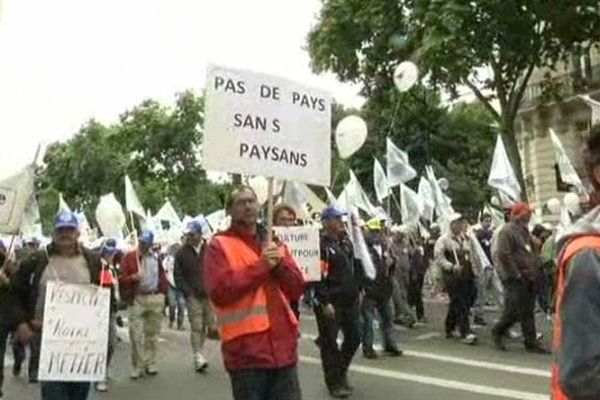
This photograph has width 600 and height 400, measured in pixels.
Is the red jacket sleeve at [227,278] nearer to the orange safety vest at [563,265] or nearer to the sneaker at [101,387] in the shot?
the orange safety vest at [563,265]

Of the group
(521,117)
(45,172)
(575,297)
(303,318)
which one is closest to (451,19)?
(303,318)

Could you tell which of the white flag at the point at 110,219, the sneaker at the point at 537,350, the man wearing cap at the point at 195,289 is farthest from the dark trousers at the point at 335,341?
the white flag at the point at 110,219

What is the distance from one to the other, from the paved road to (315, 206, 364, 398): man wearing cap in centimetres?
24

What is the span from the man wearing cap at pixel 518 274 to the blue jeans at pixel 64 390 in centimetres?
683

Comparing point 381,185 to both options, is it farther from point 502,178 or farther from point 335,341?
point 335,341

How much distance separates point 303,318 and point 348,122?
5267mm

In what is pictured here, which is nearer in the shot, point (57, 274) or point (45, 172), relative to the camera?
point (57, 274)

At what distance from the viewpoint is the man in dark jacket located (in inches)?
470

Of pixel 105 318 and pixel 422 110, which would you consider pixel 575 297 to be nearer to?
pixel 105 318

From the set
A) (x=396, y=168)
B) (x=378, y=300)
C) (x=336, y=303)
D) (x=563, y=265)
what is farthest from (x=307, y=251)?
(x=396, y=168)

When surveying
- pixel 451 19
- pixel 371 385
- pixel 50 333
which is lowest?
pixel 371 385

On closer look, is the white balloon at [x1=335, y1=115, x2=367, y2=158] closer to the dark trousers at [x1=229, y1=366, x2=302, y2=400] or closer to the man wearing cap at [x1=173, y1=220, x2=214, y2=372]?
the man wearing cap at [x1=173, y1=220, x2=214, y2=372]

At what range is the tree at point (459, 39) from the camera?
83.9 feet

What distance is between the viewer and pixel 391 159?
22.4m
